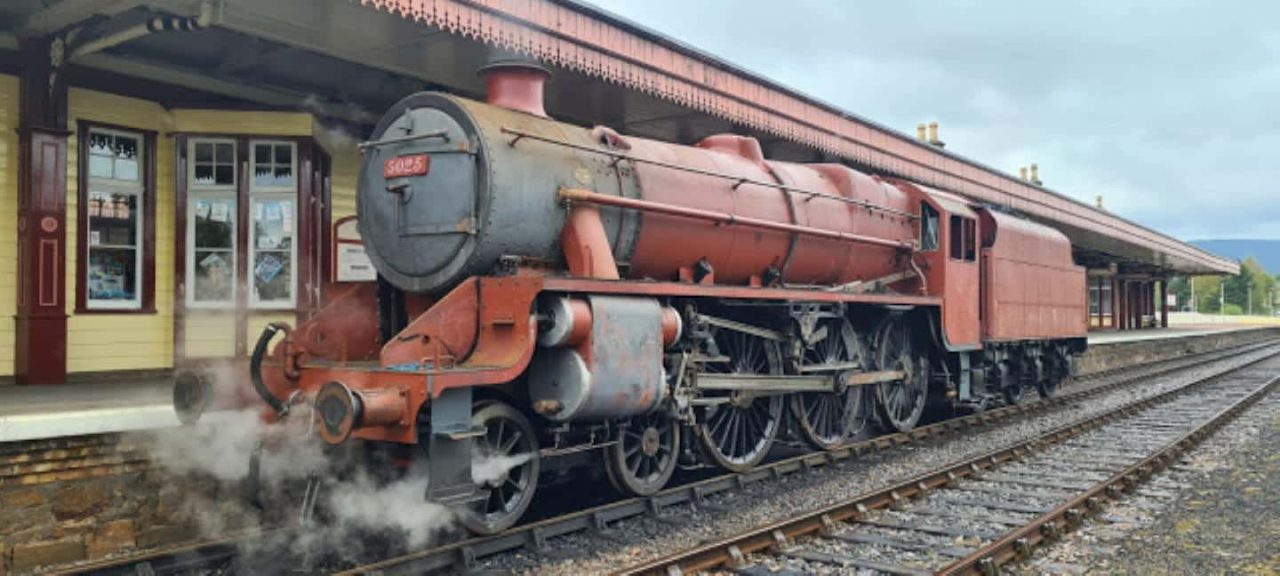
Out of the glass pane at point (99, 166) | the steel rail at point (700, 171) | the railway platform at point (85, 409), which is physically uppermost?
the glass pane at point (99, 166)

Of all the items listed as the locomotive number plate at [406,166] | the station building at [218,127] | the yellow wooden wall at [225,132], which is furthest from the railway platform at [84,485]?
the yellow wooden wall at [225,132]

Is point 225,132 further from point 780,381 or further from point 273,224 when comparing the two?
point 780,381

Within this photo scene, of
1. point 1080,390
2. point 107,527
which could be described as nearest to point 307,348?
point 107,527

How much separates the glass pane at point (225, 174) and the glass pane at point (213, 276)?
760 mm

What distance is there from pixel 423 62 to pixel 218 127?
2.61 meters

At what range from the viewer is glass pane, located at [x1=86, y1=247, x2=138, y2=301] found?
30.1 feet

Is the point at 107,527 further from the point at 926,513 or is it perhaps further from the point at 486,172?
the point at 926,513

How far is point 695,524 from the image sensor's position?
6.67 m

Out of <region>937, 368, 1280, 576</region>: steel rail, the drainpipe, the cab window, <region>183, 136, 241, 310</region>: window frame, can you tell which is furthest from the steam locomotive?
<region>183, 136, 241, 310</region>: window frame

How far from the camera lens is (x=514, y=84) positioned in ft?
23.2

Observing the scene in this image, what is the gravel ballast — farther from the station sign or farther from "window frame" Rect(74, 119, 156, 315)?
"window frame" Rect(74, 119, 156, 315)

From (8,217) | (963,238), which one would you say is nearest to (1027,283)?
(963,238)

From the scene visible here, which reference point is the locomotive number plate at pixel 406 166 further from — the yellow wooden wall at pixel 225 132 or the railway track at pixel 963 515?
the yellow wooden wall at pixel 225 132

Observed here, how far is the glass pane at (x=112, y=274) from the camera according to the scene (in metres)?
9.18
